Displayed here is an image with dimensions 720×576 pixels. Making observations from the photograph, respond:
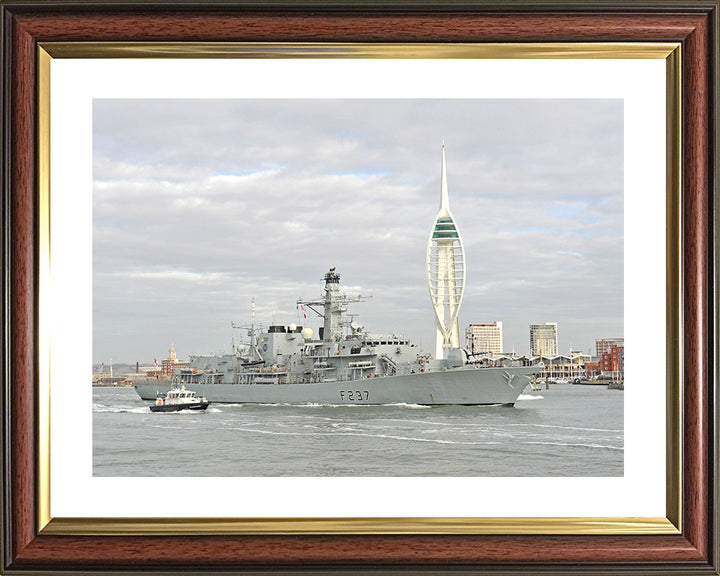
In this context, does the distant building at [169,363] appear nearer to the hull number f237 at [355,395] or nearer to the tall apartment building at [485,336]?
the tall apartment building at [485,336]

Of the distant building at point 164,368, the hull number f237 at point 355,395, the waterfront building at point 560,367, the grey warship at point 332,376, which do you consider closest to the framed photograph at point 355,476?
the distant building at point 164,368

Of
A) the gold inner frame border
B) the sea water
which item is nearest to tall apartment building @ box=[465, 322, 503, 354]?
the sea water

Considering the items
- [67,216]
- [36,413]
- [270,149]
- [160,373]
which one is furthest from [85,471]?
[270,149]

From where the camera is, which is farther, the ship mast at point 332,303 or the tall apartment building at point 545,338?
the ship mast at point 332,303

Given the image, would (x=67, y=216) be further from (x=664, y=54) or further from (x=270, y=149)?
(x=270, y=149)

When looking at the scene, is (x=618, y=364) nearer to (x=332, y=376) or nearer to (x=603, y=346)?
(x=603, y=346)

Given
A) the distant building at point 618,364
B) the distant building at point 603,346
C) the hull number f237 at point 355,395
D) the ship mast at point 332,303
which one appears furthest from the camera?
the hull number f237 at point 355,395

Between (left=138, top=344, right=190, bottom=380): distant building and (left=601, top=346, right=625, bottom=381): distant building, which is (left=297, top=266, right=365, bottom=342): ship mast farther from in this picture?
(left=601, top=346, right=625, bottom=381): distant building

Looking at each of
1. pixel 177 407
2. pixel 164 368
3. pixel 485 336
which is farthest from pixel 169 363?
pixel 177 407
